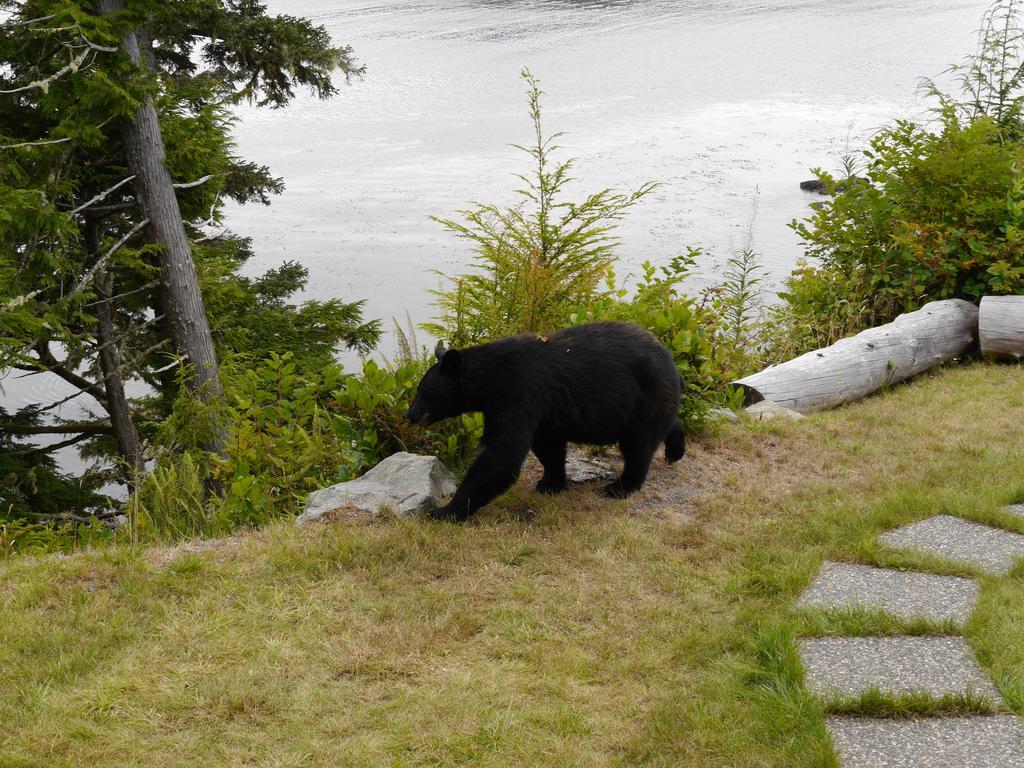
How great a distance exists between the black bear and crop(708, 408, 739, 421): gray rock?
1362 millimetres

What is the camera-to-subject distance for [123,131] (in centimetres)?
1220

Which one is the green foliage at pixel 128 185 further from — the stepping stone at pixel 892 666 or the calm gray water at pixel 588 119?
the stepping stone at pixel 892 666

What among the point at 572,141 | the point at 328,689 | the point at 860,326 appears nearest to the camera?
the point at 328,689

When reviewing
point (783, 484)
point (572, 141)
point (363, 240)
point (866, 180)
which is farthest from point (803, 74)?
point (783, 484)

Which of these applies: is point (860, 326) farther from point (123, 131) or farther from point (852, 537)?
point (123, 131)

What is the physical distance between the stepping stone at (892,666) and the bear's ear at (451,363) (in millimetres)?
2668

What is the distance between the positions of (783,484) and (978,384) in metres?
3.96

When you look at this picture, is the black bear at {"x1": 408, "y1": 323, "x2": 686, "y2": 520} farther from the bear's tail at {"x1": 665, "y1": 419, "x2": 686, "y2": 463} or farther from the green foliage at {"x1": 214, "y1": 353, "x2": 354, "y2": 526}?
the green foliage at {"x1": 214, "y1": 353, "x2": 354, "y2": 526}

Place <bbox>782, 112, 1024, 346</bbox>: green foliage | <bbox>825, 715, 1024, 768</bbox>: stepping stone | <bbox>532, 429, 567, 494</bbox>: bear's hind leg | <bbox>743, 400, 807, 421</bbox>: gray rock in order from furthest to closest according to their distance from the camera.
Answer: <bbox>782, 112, 1024, 346</bbox>: green foliage
<bbox>743, 400, 807, 421</bbox>: gray rock
<bbox>532, 429, 567, 494</bbox>: bear's hind leg
<bbox>825, 715, 1024, 768</bbox>: stepping stone

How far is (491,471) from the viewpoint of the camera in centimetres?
594

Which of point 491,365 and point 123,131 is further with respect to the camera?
point 123,131

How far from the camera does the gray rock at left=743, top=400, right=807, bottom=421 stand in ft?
27.5

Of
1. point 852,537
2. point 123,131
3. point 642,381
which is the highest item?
point 123,131

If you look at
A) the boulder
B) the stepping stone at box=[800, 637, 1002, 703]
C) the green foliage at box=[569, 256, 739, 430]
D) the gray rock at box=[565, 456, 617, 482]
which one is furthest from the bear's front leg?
the boulder
